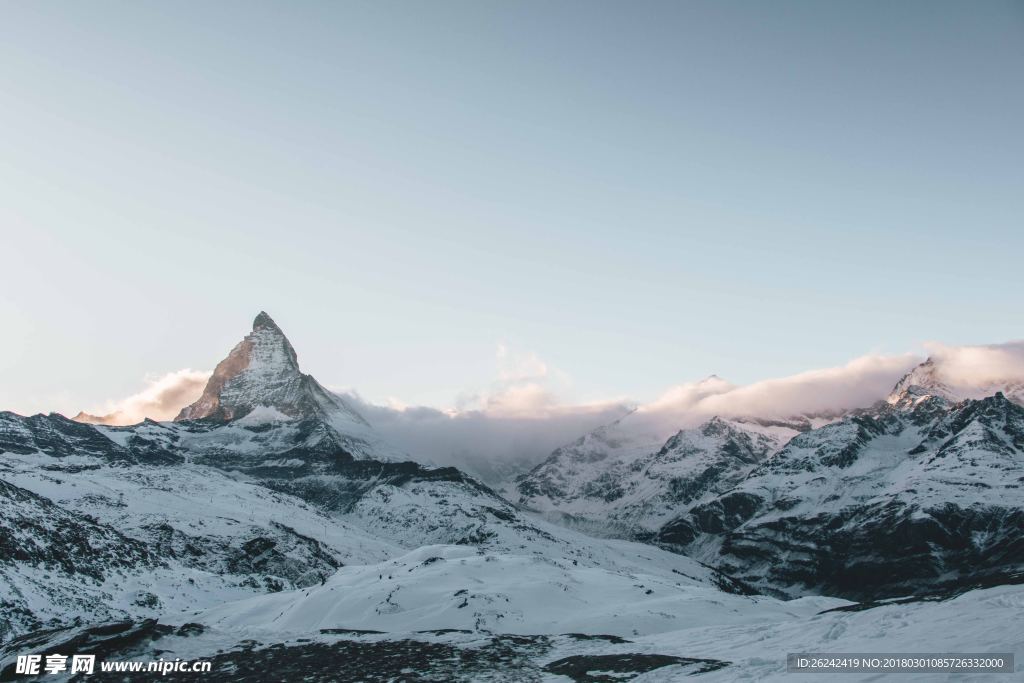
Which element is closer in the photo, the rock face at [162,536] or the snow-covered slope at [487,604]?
the snow-covered slope at [487,604]

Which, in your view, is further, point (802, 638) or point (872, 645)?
point (802, 638)

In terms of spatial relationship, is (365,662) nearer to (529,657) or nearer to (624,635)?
(529,657)

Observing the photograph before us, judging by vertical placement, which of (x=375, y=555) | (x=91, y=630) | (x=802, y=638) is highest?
(x=91, y=630)

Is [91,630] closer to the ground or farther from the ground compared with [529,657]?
farther from the ground

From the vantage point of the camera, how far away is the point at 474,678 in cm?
2564

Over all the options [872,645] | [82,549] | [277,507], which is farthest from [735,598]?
[277,507]

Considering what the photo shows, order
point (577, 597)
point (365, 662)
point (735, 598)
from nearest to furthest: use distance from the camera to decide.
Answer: point (365, 662), point (577, 597), point (735, 598)

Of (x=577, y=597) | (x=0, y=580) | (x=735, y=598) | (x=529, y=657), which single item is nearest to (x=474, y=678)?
(x=529, y=657)

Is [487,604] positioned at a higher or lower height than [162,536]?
lower

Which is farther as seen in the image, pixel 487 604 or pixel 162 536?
pixel 162 536

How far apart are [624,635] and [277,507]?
14399 cm

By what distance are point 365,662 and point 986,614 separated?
2254cm

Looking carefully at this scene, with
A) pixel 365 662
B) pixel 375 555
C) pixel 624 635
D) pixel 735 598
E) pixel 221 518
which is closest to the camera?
pixel 365 662

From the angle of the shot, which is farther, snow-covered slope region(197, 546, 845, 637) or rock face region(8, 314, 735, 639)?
rock face region(8, 314, 735, 639)
